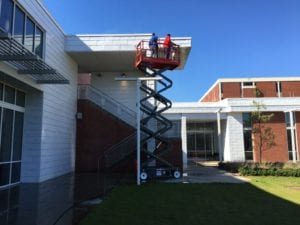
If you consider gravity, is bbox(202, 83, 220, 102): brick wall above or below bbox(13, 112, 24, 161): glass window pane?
above

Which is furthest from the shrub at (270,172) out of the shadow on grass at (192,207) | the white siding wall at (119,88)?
the white siding wall at (119,88)

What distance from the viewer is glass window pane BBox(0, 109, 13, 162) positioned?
11.8 meters

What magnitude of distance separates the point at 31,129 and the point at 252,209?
932 centimetres

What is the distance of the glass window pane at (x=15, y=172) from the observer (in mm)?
12707

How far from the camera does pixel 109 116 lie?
770 inches

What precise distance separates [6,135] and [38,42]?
13.3 feet

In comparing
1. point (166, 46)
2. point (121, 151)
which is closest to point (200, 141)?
point (121, 151)

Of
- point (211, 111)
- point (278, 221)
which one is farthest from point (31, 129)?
point (211, 111)

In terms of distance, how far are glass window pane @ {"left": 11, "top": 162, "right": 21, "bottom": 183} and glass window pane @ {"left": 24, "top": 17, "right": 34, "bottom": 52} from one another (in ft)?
14.9

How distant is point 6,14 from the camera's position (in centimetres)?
1073

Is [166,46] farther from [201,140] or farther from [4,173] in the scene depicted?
[201,140]

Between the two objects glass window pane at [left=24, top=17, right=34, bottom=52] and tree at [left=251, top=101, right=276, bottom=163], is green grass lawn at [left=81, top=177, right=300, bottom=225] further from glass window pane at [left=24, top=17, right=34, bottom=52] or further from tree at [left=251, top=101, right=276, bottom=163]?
tree at [left=251, top=101, right=276, bottom=163]

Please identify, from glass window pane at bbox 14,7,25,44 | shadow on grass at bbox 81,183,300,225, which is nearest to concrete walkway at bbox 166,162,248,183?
shadow on grass at bbox 81,183,300,225

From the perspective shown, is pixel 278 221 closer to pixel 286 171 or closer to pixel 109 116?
pixel 286 171
